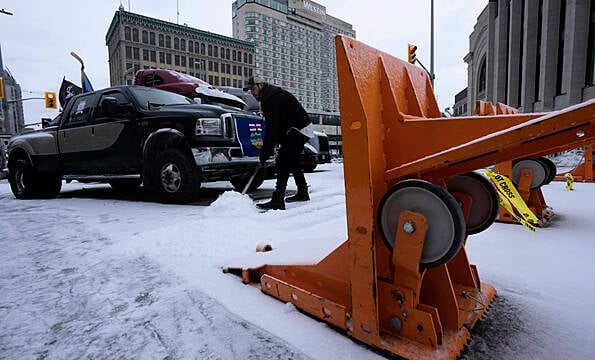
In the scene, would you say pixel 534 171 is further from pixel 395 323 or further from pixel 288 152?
pixel 395 323

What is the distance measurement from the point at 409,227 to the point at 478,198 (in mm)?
626

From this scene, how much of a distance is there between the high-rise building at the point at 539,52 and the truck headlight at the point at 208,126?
2048 centimetres

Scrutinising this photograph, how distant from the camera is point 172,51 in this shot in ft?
220

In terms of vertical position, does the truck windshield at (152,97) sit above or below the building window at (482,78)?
below

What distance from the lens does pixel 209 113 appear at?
4.23 m

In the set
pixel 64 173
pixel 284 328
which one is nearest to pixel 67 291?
pixel 284 328

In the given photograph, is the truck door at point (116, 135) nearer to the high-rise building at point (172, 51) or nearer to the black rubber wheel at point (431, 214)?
the black rubber wheel at point (431, 214)

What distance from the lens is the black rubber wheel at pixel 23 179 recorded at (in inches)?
233

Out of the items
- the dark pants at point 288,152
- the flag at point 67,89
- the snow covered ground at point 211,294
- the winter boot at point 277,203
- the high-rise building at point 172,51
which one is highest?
the high-rise building at point 172,51

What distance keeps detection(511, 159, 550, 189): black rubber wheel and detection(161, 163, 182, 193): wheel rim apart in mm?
4096

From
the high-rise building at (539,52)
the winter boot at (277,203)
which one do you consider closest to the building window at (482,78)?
the high-rise building at (539,52)

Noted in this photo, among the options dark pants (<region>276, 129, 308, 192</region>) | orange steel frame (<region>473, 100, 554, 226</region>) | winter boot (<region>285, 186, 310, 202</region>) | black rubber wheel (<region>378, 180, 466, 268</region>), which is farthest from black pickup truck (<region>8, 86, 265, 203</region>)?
black rubber wheel (<region>378, 180, 466, 268</region>)

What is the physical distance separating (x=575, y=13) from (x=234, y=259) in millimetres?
23453

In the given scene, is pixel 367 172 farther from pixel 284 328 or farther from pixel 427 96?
pixel 427 96
